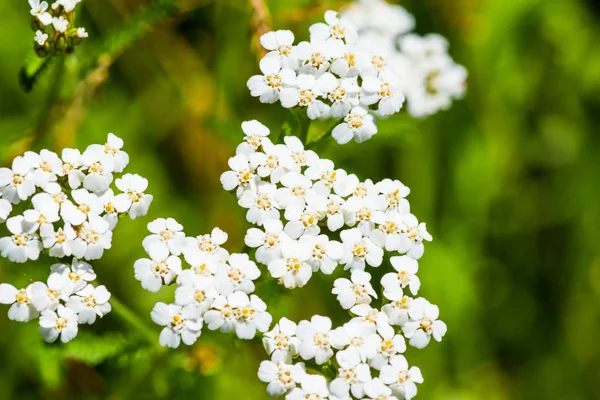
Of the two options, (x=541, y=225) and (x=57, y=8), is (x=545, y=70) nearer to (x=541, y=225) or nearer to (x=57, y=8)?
(x=541, y=225)

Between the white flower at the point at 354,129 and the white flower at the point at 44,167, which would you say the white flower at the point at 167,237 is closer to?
the white flower at the point at 44,167

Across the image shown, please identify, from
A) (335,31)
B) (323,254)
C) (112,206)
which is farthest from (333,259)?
(335,31)

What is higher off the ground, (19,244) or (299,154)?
(299,154)

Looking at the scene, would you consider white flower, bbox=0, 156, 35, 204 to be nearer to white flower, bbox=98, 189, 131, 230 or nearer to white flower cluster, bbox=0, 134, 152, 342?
white flower cluster, bbox=0, 134, 152, 342

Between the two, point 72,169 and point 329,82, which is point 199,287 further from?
point 329,82

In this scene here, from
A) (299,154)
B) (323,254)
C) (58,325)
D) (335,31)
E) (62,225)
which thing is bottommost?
(58,325)

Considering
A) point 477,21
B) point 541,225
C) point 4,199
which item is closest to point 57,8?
point 4,199

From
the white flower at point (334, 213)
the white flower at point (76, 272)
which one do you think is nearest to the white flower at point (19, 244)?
the white flower at point (76, 272)
